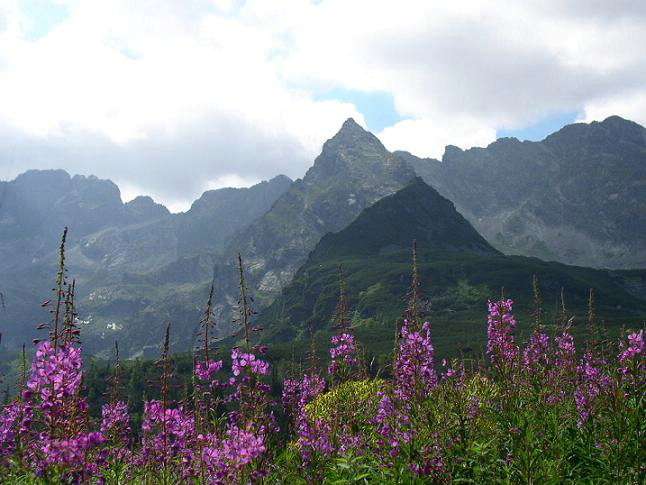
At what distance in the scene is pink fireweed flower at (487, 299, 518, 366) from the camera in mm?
8377

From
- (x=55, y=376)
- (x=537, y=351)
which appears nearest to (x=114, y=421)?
(x=55, y=376)

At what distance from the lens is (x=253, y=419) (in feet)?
18.7

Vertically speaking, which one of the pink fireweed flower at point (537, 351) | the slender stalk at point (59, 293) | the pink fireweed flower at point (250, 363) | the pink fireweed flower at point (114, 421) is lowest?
the pink fireweed flower at point (114, 421)

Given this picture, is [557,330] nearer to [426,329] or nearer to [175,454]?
[426,329]

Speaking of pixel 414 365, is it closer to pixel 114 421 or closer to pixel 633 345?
pixel 633 345

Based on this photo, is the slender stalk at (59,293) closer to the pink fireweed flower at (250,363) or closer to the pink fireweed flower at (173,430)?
the pink fireweed flower at (250,363)

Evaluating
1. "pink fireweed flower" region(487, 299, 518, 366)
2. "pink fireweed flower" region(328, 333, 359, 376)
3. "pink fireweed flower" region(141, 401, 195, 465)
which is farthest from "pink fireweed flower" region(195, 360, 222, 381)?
"pink fireweed flower" region(487, 299, 518, 366)

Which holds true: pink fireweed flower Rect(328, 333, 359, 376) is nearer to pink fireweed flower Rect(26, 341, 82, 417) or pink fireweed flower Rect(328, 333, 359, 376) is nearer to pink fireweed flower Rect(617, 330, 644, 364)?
pink fireweed flower Rect(617, 330, 644, 364)

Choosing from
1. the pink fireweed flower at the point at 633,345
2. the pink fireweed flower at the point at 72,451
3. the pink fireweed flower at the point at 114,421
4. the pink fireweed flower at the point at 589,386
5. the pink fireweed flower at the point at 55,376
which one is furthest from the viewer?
the pink fireweed flower at the point at 589,386

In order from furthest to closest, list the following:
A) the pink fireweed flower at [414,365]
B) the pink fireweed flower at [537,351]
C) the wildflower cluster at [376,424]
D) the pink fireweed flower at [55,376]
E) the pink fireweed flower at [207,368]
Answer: the pink fireweed flower at [537,351], the pink fireweed flower at [414,365], the pink fireweed flower at [207,368], the wildflower cluster at [376,424], the pink fireweed flower at [55,376]

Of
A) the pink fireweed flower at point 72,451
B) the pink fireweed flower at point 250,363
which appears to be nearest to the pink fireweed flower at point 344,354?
the pink fireweed flower at point 250,363

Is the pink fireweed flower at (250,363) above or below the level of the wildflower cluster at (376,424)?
above

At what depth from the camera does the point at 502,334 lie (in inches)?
339

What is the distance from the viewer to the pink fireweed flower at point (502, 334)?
8377 millimetres
